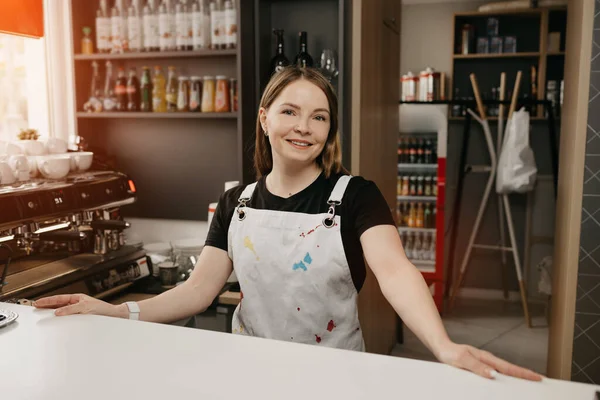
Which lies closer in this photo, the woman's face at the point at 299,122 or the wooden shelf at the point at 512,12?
the woman's face at the point at 299,122

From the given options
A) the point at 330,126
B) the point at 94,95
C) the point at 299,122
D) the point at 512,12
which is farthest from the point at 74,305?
the point at 512,12

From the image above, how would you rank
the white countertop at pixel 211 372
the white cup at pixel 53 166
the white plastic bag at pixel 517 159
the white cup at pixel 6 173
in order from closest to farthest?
the white countertop at pixel 211 372 → the white cup at pixel 6 173 → the white cup at pixel 53 166 → the white plastic bag at pixel 517 159

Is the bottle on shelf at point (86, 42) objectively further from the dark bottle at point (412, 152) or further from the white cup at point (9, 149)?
the dark bottle at point (412, 152)

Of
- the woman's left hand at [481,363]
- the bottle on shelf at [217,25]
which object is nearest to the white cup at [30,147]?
the bottle on shelf at [217,25]

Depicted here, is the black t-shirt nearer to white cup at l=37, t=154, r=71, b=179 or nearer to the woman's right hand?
the woman's right hand

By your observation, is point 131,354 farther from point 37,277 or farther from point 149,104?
point 149,104

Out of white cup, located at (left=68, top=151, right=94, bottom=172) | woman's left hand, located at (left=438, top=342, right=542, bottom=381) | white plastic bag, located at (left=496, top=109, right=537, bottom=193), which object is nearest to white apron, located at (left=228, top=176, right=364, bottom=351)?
woman's left hand, located at (left=438, top=342, right=542, bottom=381)

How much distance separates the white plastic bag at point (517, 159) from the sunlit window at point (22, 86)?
327 cm

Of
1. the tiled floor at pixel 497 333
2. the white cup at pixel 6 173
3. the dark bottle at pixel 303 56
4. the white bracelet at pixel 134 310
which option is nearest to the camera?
the white bracelet at pixel 134 310

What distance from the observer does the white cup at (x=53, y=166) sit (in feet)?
7.79

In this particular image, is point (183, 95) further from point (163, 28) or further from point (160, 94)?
point (163, 28)

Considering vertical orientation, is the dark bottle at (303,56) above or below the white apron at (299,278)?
above

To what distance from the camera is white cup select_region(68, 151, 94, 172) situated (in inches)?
102

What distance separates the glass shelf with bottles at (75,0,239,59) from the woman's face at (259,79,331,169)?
1.29m
